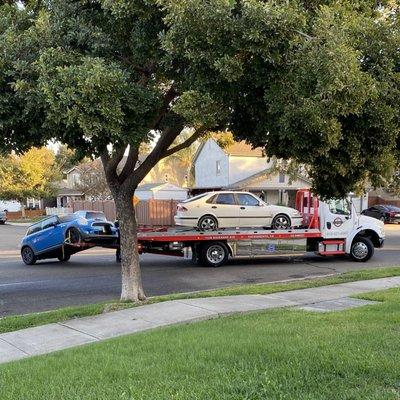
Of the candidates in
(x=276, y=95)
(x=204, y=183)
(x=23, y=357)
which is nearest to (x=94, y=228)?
(x=23, y=357)

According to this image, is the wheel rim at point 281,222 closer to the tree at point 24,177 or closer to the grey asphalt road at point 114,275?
the grey asphalt road at point 114,275

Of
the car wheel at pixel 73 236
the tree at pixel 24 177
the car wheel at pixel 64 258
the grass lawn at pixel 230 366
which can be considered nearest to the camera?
the grass lawn at pixel 230 366

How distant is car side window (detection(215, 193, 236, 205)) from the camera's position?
695 inches

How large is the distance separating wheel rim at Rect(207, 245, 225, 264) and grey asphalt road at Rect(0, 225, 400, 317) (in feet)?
1.30

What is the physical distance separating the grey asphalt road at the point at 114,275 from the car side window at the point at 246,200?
2.00 m

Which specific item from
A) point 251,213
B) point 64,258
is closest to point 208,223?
point 251,213

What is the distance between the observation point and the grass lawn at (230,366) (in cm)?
453

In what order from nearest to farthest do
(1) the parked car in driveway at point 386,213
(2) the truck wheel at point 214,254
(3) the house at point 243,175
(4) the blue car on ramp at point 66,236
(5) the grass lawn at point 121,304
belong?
(5) the grass lawn at point 121,304 < (2) the truck wheel at point 214,254 < (4) the blue car on ramp at point 66,236 < (3) the house at point 243,175 < (1) the parked car in driveway at point 386,213

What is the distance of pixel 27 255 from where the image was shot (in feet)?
60.5

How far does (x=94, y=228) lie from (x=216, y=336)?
1114 cm

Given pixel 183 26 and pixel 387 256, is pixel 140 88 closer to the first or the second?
pixel 183 26

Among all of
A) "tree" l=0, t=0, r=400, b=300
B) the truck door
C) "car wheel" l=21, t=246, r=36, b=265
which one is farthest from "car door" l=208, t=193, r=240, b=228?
"tree" l=0, t=0, r=400, b=300

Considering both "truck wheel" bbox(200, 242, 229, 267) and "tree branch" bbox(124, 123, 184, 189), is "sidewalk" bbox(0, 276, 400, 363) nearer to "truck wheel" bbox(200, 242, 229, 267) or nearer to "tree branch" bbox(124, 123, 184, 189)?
"tree branch" bbox(124, 123, 184, 189)

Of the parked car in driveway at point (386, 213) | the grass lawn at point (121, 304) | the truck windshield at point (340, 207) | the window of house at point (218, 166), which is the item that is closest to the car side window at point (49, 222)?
the grass lawn at point (121, 304)
